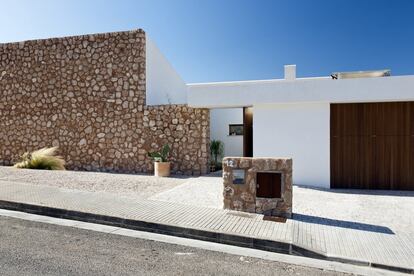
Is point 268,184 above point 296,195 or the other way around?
above

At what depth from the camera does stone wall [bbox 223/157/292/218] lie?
6344 mm

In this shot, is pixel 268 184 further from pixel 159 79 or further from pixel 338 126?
pixel 159 79

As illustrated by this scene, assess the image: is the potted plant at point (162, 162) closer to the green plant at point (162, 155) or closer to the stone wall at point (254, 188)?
the green plant at point (162, 155)

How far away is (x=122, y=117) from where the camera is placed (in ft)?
42.8

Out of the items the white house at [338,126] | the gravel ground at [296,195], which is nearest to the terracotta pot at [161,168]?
the gravel ground at [296,195]

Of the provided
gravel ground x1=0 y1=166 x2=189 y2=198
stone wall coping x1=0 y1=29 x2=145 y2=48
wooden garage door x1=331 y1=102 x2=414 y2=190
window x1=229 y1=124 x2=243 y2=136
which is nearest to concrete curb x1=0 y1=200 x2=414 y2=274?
gravel ground x1=0 y1=166 x2=189 y2=198

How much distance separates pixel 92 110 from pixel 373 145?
10590 millimetres

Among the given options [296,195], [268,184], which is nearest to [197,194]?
[268,184]

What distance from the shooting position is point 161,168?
1177 centimetres

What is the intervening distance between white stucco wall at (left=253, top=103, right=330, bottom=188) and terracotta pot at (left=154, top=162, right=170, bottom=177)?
345 centimetres

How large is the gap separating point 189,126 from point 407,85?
7.12 metres

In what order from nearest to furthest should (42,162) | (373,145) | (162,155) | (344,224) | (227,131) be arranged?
(344,224) < (373,145) < (162,155) < (42,162) < (227,131)

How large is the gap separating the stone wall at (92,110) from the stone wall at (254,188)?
215 inches

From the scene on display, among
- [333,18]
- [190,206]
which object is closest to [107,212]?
[190,206]
